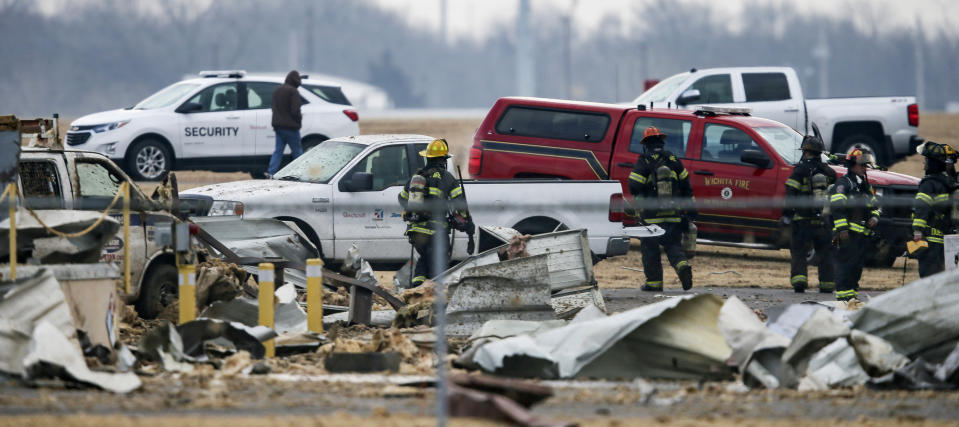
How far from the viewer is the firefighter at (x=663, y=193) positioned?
13.4 m

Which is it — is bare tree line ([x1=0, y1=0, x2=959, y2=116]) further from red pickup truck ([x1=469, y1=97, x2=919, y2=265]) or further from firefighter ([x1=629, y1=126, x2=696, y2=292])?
firefighter ([x1=629, y1=126, x2=696, y2=292])

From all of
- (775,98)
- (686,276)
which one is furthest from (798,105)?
(686,276)

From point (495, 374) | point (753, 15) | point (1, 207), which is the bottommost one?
point (495, 374)

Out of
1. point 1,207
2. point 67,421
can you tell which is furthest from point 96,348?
point 67,421

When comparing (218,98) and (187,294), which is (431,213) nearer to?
(187,294)

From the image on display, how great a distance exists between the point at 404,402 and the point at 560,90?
122 metres

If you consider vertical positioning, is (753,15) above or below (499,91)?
above

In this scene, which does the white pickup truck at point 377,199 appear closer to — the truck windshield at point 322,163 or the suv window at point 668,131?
the truck windshield at point 322,163

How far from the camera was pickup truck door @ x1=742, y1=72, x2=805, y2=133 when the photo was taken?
19672mm

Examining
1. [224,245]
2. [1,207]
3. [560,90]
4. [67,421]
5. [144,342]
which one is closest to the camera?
[67,421]

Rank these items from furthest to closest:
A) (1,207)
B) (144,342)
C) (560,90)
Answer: (560,90) → (144,342) → (1,207)

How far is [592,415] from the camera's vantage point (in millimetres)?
7023

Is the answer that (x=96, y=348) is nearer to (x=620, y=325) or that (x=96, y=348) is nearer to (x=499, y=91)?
(x=620, y=325)

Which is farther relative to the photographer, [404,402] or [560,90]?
[560,90]
